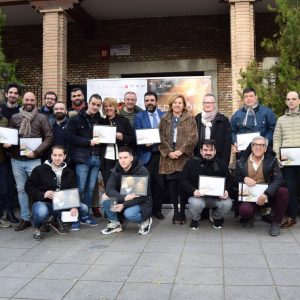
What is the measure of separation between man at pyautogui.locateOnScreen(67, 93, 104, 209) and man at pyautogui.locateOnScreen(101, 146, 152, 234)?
0.59 m

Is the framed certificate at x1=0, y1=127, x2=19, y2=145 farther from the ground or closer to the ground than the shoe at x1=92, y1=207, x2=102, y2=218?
farther from the ground

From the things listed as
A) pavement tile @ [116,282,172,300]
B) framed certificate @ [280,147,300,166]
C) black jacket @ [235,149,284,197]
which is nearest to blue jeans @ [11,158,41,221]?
pavement tile @ [116,282,172,300]

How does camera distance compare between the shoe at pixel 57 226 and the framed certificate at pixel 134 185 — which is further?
the shoe at pixel 57 226

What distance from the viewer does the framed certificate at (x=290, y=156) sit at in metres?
6.36

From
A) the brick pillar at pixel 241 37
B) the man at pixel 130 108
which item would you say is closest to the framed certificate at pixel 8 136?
the man at pixel 130 108

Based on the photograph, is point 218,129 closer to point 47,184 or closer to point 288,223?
point 288,223

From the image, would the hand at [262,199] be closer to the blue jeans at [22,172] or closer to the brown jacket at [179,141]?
the brown jacket at [179,141]

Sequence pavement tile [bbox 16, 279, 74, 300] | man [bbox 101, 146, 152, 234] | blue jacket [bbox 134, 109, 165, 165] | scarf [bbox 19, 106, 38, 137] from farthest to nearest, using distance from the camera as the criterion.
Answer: blue jacket [bbox 134, 109, 165, 165] → scarf [bbox 19, 106, 38, 137] → man [bbox 101, 146, 152, 234] → pavement tile [bbox 16, 279, 74, 300]

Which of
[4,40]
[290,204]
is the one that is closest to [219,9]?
[4,40]

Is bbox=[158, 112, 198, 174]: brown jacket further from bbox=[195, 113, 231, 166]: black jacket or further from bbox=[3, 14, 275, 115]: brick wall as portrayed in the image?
bbox=[3, 14, 275, 115]: brick wall

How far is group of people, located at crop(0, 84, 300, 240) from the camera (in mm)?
6211

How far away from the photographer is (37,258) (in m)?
5.20

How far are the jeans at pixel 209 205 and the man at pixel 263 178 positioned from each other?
0.22m

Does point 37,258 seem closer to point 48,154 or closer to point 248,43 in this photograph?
point 48,154
